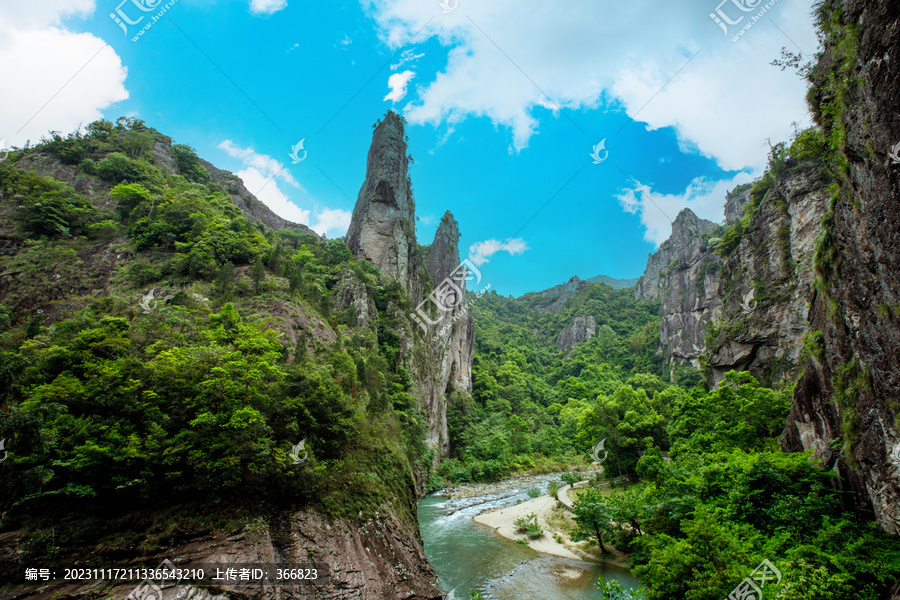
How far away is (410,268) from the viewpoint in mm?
47500

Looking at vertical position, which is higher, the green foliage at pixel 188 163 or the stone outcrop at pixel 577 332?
the green foliage at pixel 188 163

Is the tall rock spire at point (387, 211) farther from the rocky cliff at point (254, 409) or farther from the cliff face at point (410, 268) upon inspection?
the rocky cliff at point (254, 409)

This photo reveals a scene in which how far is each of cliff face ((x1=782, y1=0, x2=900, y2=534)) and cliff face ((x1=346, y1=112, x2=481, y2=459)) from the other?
2825 cm

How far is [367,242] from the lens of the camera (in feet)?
147

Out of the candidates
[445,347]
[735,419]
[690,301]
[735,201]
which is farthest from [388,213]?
[735,201]

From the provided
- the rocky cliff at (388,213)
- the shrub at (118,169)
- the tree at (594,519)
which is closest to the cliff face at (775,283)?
the tree at (594,519)

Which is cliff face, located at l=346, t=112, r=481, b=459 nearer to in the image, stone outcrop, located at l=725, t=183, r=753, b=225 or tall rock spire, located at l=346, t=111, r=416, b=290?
tall rock spire, located at l=346, t=111, r=416, b=290

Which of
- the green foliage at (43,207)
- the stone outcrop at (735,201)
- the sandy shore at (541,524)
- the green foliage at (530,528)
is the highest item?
the stone outcrop at (735,201)

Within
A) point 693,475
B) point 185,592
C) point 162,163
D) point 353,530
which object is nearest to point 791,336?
point 693,475

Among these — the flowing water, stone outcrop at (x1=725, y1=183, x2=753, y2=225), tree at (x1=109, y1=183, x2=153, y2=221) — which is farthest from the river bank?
stone outcrop at (x1=725, y1=183, x2=753, y2=225)

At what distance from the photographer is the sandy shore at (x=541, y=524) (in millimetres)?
17261

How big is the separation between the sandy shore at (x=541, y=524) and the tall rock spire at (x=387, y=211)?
2713 centimetres

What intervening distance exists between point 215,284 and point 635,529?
23.3 metres

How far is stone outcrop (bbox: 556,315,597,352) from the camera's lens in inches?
3649
